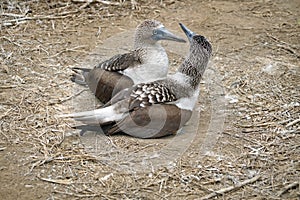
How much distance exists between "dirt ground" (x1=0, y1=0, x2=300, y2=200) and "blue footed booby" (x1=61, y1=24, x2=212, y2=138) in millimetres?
117

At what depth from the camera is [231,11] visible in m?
8.03

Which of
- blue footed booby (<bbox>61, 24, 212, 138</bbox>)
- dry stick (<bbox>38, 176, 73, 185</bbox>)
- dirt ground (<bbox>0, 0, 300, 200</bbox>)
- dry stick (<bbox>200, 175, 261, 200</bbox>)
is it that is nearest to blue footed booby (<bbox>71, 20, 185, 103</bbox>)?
blue footed booby (<bbox>61, 24, 212, 138</bbox>)

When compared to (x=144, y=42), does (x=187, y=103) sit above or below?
below

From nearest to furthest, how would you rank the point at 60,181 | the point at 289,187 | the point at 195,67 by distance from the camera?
the point at 289,187
the point at 60,181
the point at 195,67

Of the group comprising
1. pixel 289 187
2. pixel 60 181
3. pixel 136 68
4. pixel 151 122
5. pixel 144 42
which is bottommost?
pixel 60 181

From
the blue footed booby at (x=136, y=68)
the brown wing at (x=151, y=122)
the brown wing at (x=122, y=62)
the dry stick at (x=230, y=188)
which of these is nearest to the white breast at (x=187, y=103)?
the brown wing at (x=151, y=122)

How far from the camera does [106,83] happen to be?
5750mm

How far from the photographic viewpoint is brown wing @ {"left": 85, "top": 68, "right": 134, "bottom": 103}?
564 centimetres

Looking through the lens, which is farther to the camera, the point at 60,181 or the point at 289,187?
the point at 60,181

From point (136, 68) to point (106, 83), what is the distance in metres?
0.35

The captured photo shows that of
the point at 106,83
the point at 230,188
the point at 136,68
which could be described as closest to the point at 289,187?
the point at 230,188

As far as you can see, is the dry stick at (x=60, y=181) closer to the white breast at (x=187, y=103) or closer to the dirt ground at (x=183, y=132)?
the dirt ground at (x=183, y=132)

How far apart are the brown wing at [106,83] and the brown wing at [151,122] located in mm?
524

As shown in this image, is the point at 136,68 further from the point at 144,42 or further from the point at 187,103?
the point at 187,103
